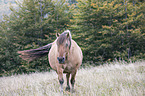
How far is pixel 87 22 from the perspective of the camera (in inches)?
529

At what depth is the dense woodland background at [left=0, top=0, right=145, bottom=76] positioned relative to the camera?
39.1ft

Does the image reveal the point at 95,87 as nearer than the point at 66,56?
No

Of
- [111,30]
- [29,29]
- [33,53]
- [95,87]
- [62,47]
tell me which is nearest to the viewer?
[62,47]

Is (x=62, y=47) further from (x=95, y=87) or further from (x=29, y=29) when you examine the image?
(x=29, y=29)

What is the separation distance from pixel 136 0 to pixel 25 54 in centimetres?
1444

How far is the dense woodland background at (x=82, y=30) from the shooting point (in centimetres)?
1192

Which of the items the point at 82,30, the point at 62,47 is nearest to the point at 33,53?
the point at 62,47

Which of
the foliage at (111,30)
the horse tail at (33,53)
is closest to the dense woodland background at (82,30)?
the foliage at (111,30)

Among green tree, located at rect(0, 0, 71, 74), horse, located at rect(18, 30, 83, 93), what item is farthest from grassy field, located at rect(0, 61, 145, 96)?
green tree, located at rect(0, 0, 71, 74)

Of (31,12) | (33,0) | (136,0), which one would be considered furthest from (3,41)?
(136,0)

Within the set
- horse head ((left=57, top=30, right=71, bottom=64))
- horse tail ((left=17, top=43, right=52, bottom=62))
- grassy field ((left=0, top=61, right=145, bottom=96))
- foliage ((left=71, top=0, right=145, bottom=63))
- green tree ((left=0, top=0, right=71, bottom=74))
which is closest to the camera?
horse head ((left=57, top=30, right=71, bottom=64))

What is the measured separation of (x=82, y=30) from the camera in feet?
42.9

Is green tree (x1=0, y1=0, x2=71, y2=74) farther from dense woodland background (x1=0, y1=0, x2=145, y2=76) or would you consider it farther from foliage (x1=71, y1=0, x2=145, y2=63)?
foliage (x1=71, y1=0, x2=145, y2=63)

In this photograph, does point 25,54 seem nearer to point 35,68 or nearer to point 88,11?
point 35,68
